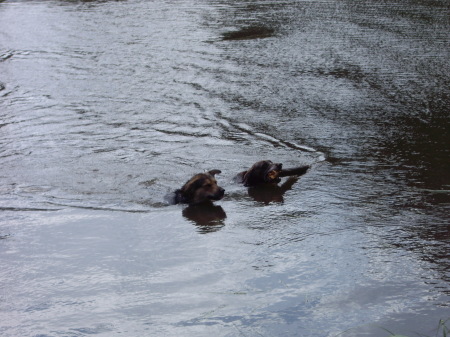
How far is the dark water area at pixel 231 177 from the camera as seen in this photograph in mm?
5070

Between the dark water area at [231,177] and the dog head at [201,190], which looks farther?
the dog head at [201,190]

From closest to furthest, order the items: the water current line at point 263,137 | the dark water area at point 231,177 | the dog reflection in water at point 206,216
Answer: the dark water area at point 231,177 < the dog reflection in water at point 206,216 < the water current line at point 263,137

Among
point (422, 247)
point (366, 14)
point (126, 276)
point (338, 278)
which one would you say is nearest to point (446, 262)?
point (422, 247)

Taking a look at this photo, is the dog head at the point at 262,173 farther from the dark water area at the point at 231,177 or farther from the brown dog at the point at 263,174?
the dark water area at the point at 231,177

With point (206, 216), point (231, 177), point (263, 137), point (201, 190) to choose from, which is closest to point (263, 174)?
point (231, 177)

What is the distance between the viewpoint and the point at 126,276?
18.5 feet

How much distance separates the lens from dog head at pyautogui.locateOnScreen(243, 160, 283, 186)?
7887 millimetres

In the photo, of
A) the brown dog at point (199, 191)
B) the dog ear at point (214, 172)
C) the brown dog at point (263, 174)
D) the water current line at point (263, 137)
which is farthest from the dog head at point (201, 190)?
the water current line at point (263, 137)

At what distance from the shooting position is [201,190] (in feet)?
24.4

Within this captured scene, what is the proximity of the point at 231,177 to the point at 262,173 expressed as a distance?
0.49 metres

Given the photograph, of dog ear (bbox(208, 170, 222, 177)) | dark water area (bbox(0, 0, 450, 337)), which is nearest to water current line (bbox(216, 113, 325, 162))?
dark water area (bbox(0, 0, 450, 337))

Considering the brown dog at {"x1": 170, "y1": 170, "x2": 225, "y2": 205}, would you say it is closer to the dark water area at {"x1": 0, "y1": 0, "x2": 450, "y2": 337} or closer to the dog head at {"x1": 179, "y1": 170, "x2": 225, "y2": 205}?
the dog head at {"x1": 179, "y1": 170, "x2": 225, "y2": 205}

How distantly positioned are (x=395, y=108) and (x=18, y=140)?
5.39 m

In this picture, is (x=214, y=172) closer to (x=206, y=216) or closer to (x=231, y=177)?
(x=231, y=177)
